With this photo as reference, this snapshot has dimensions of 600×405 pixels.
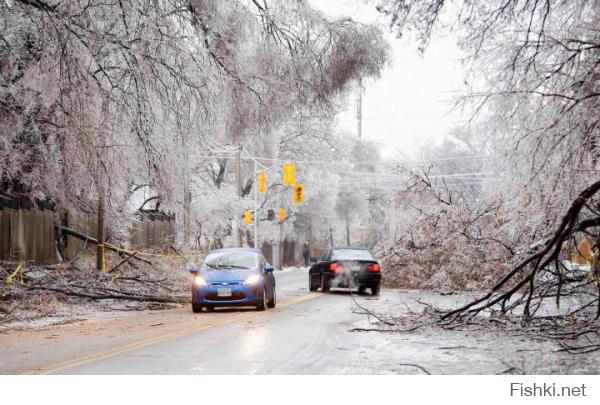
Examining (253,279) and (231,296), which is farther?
(253,279)

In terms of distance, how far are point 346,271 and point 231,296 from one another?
285 inches

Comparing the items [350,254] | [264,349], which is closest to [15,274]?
[264,349]

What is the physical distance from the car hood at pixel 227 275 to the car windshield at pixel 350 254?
22.3 ft

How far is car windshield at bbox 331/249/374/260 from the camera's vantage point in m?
24.2

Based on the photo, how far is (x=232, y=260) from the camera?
61.3 feet

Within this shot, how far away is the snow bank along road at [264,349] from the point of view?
887 cm

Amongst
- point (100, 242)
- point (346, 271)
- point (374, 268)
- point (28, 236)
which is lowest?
point (346, 271)

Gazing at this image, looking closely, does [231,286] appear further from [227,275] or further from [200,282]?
[200,282]

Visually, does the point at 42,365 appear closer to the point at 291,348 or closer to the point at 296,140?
the point at 291,348

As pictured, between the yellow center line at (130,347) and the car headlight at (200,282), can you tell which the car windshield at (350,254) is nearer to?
the car headlight at (200,282)

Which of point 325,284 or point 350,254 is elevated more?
point 350,254

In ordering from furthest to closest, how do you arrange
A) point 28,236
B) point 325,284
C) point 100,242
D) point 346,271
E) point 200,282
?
point 325,284, point 346,271, point 100,242, point 28,236, point 200,282

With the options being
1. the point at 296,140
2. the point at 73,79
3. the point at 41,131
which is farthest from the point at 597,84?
the point at 296,140

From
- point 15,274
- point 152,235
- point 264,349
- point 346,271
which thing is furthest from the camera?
point 152,235
